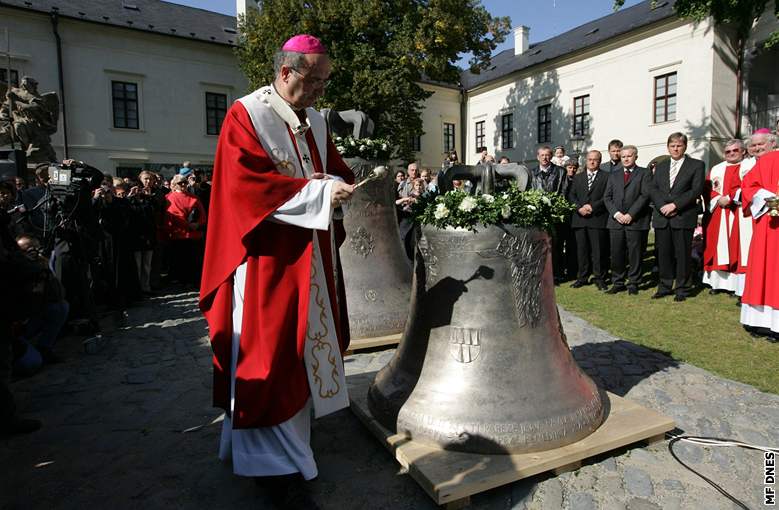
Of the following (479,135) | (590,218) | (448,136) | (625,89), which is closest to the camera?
(590,218)

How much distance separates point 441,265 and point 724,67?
2526 centimetres

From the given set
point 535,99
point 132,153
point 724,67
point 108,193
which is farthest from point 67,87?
point 724,67

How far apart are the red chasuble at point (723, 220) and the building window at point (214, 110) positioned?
2525cm

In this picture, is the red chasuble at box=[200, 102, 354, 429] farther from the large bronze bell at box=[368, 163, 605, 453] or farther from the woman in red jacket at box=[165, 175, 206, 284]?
the woman in red jacket at box=[165, 175, 206, 284]

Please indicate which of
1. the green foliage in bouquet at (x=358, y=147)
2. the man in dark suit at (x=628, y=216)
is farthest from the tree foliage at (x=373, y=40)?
the green foliage in bouquet at (x=358, y=147)

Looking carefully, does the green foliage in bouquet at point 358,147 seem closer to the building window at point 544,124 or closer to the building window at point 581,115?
the building window at point 581,115

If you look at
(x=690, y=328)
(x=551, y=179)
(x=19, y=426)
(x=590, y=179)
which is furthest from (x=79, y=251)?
(x=590, y=179)

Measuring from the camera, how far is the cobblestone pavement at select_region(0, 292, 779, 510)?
9.10 ft

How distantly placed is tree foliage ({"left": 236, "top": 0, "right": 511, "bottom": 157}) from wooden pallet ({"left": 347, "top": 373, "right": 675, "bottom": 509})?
1945cm

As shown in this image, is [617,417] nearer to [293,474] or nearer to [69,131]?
[293,474]

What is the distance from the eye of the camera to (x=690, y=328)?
6.01 m

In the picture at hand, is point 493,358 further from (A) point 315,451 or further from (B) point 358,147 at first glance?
(B) point 358,147

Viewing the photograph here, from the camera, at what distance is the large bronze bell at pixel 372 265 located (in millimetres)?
5398

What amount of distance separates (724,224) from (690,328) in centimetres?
245
